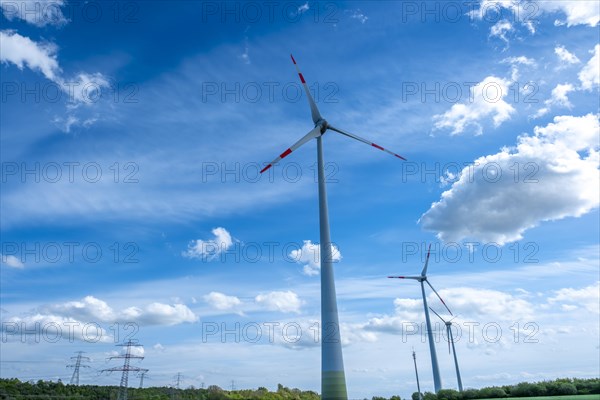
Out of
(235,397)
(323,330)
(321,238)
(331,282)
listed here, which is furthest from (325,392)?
(235,397)

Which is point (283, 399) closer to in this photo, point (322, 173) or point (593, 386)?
point (593, 386)

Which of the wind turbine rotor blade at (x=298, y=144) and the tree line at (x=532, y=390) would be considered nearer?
the wind turbine rotor blade at (x=298, y=144)

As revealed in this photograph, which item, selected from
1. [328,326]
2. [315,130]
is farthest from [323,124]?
[328,326]

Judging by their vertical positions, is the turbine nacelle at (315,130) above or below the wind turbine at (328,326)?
above

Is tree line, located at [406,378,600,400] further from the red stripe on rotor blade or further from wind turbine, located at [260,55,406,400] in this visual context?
the red stripe on rotor blade

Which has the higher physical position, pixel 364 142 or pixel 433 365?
pixel 364 142

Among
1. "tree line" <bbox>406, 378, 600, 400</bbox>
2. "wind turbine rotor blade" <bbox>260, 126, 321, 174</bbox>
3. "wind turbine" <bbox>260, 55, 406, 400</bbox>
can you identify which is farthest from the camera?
"tree line" <bbox>406, 378, 600, 400</bbox>

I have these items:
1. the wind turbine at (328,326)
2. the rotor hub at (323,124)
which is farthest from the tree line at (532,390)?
the rotor hub at (323,124)

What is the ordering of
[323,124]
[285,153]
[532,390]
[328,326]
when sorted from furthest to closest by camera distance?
[532,390] → [323,124] → [285,153] → [328,326]

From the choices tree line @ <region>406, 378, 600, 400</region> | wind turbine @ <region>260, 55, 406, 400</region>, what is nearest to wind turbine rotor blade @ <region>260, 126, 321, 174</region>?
wind turbine @ <region>260, 55, 406, 400</region>

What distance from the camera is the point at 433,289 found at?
115 meters

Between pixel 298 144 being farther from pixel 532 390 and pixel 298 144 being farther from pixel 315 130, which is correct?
pixel 532 390

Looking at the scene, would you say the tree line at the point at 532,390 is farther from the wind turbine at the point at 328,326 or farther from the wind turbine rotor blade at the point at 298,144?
the wind turbine rotor blade at the point at 298,144

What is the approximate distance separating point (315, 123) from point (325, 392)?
35.2 meters
